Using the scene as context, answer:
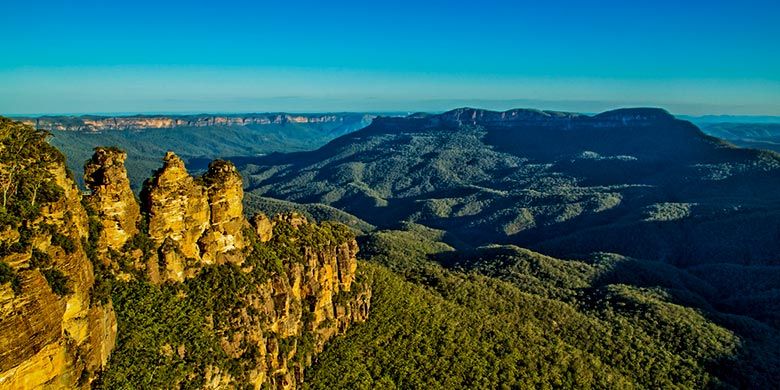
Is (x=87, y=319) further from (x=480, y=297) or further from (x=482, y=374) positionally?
(x=480, y=297)

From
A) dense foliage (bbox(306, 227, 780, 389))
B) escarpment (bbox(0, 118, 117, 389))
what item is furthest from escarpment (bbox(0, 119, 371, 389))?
dense foliage (bbox(306, 227, 780, 389))

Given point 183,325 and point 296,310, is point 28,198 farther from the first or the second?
point 296,310

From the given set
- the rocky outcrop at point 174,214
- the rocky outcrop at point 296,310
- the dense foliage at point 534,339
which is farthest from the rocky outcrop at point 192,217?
the dense foliage at point 534,339

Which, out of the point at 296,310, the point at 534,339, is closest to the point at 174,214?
the point at 296,310

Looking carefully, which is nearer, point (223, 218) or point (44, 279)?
point (44, 279)

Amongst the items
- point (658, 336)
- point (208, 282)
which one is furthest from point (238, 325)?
point (658, 336)

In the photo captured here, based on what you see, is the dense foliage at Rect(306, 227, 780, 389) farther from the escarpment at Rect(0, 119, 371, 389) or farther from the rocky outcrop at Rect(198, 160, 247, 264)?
the rocky outcrop at Rect(198, 160, 247, 264)
